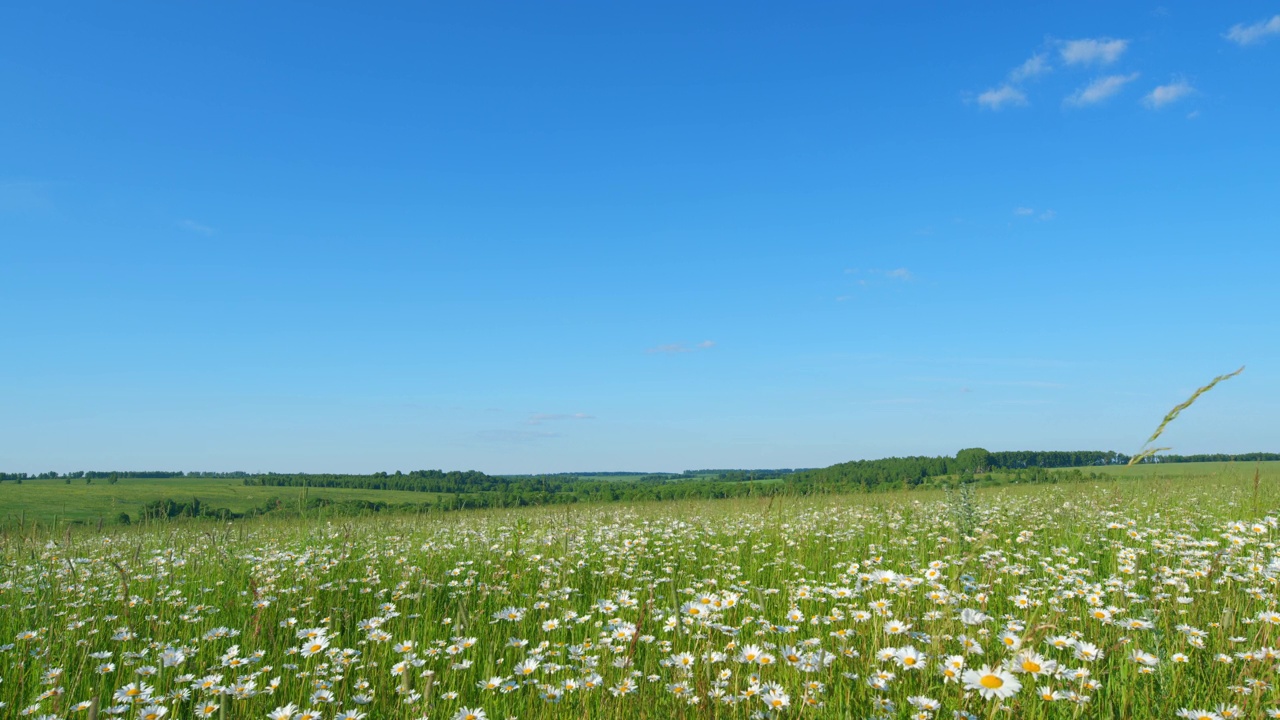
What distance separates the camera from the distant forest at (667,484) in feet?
48.5

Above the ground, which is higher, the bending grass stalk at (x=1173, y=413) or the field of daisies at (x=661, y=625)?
the bending grass stalk at (x=1173, y=413)

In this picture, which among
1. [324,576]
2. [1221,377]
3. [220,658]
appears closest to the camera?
[1221,377]

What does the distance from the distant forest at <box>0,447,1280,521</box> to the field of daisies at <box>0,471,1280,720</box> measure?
127 cm

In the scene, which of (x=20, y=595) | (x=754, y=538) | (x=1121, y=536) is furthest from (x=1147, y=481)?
(x=20, y=595)

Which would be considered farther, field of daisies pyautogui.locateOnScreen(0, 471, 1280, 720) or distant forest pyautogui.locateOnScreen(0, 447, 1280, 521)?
distant forest pyautogui.locateOnScreen(0, 447, 1280, 521)

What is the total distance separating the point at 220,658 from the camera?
15.3 ft

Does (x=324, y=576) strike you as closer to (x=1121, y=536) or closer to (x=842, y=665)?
→ (x=842, y=665)

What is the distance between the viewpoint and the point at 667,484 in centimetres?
5734

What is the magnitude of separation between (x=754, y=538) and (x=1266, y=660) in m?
6.64

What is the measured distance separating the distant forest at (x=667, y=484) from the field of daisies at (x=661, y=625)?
1272mm

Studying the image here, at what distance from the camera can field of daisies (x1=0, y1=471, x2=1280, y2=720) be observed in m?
3.52

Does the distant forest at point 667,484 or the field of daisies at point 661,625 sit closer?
the field of daisies at point 661,625

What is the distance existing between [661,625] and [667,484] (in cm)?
5287

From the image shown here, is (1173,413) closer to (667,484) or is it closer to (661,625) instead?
(661,625)
